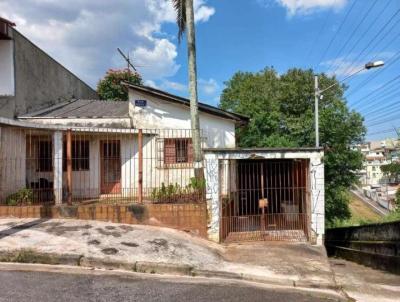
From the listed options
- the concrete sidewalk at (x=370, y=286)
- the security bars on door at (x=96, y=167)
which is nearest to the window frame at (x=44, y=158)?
the security bars on door at (x=96, y=167)

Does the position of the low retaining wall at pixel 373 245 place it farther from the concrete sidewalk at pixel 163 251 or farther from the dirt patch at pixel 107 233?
the dirt patch at pixel 107 233

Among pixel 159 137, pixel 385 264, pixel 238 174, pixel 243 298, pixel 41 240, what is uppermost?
pixel 159 137

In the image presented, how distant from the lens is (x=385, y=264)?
11273 mm

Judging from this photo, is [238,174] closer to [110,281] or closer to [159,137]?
[159,137]

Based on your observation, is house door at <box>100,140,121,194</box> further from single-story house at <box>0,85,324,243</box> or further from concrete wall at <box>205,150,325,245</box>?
concrete wall at <box>205,150,325,245</box>

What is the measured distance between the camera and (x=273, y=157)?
11367 mm

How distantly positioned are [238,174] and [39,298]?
31.4ft

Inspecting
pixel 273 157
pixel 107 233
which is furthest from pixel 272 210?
pixel 107 233

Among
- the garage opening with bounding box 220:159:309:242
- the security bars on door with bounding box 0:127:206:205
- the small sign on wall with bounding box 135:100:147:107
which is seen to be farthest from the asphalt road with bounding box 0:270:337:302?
the small sign on wall with bounding box 135:100:147:107

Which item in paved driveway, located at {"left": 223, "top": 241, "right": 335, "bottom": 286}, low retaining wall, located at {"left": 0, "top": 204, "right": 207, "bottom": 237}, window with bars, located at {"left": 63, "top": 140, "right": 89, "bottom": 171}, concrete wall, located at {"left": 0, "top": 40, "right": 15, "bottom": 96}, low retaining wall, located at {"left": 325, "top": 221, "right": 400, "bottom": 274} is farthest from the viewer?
concrete wall, located at {"left": 0, "top": 40, "right": 15, "bottom": 96}

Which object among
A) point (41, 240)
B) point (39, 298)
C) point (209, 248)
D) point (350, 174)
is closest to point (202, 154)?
point (209, 248)

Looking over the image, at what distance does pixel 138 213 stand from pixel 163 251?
7.73 feet

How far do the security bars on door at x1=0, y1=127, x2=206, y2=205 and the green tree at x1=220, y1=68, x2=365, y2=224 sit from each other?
923 centimetres

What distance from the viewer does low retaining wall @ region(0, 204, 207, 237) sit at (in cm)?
1109
